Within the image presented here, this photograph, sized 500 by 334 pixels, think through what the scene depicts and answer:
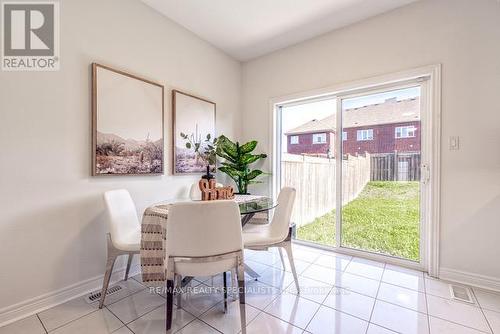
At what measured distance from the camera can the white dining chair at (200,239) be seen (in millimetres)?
1290

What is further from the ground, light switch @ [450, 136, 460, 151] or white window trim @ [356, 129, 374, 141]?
white window trim @ [356, 129, 374, 141]

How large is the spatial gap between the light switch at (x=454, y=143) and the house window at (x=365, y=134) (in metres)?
0.72

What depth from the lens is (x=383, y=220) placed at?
8.57ft

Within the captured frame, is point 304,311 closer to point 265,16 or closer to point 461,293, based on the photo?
point 461,293

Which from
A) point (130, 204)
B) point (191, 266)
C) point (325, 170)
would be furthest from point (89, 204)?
point (325, 170)

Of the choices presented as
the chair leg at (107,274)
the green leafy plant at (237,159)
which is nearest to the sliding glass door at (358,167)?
the green leafy plant at (237,159)

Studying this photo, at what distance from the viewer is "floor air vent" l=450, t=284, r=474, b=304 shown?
5.90 ft

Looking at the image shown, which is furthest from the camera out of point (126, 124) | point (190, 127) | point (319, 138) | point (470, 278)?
point (319, 138)

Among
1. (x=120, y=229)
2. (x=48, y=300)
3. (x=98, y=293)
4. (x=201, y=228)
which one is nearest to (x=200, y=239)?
(x=201, y=228)

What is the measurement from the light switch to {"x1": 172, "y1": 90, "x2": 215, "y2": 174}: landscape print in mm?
2578

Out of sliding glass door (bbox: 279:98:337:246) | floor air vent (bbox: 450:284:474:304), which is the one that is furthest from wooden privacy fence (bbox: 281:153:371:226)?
floor air vent (bbox: 450:284:474:304)

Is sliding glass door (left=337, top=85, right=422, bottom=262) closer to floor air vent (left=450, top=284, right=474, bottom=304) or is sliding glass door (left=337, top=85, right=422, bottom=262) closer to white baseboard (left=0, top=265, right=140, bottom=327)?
floor air vent (left=450, top=284, right=474, bottom=304)

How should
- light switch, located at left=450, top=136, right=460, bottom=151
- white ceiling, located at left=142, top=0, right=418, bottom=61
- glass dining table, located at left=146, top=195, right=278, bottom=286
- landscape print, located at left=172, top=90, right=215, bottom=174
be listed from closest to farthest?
glass dining table, located at left=146, top=195, right=278, bottom=286 → light switch, located at left=450, top=136, right=460, bottom=151 → white ceiling, located at left=142, top=0, right=418, bottom=61 → landscape print, located at left=172, top=90, right=215, bottom=174

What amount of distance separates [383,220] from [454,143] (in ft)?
3.46
